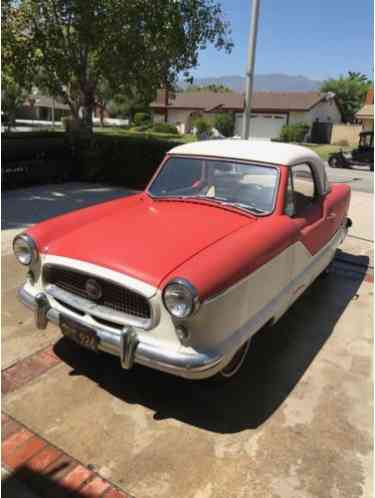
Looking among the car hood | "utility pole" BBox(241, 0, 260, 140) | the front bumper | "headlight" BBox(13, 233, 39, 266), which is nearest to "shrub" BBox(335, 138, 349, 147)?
"utility pole" BBox(241, 0, 260, 140)

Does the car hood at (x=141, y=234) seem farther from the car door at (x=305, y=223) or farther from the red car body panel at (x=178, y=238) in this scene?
the car door at (x=305, y=223)

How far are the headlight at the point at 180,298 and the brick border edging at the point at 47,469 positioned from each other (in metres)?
1.05

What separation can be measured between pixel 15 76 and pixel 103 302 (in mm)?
10072

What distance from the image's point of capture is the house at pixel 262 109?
40.2 metres

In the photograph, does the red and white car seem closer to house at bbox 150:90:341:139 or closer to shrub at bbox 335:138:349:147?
shrub at bbox 335:138:349:147

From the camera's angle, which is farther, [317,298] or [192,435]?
[317,298]

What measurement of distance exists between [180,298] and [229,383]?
3.80 feet

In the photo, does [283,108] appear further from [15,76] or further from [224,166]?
[224,166]

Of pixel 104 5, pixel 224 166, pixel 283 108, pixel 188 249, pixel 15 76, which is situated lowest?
pixel 188 249

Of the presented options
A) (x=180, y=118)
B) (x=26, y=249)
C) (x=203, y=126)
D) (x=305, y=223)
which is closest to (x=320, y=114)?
(x=203, y=126)

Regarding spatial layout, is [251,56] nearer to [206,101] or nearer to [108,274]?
[108,274]

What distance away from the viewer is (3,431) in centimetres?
284

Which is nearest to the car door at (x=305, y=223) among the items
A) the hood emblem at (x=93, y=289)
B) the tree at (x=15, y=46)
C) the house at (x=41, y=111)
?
the hood emblem at (x=93, y=289)

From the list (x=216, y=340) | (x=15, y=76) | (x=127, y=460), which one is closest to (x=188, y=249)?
(x=216, y=340)
